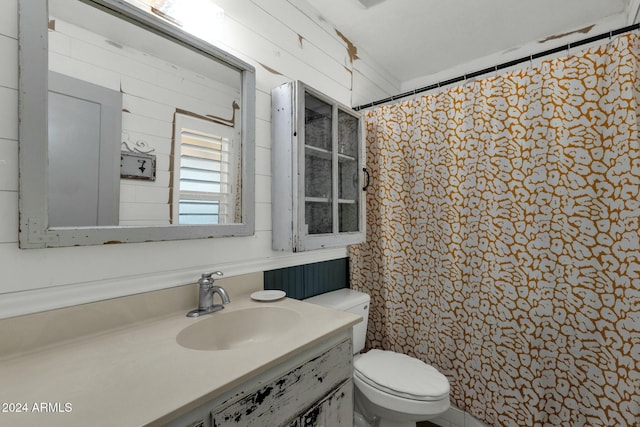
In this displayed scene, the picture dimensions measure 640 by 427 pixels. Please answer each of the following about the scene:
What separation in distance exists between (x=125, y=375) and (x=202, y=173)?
29.4 inches

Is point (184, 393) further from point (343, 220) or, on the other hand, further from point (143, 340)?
point (343, 220)

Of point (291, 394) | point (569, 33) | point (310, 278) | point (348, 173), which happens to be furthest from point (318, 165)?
point (569, 33)

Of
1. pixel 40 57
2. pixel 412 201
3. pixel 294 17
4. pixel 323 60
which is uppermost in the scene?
pixel 294 17

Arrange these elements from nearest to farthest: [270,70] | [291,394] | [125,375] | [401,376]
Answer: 1. [125,375]
2. [291,394]
3. [401,376]
4. [270,70]

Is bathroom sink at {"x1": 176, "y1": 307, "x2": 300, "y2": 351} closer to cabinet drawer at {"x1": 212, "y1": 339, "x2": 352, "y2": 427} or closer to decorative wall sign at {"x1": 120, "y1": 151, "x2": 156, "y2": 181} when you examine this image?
cabinet drawer at {"x1": 212, "y1": 339, "x2": 352, "y2": 427}

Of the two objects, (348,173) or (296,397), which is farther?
(348,173)

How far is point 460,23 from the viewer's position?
1863mm

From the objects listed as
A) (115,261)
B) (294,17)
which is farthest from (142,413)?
(294,17)

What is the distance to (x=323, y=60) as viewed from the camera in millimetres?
1795

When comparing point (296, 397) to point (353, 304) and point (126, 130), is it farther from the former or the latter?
point (126, 130)

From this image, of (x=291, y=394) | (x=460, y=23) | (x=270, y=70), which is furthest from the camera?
(x=460, y=23)

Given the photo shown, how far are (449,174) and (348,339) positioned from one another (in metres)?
1.07

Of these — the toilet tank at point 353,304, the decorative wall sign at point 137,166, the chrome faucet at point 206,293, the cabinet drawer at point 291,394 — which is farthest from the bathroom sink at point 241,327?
the decorative wall sign at point 137,166

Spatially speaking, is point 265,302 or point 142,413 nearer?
point 142,413
